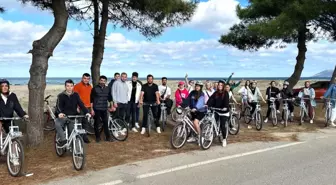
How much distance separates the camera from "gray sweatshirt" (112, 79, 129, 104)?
441 inches

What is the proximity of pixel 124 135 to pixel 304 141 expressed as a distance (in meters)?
4.98

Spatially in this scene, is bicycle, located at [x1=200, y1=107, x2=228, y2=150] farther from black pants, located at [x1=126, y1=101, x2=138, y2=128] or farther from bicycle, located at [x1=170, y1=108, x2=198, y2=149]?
black pants, located at [x1=126, y1=101, x2=138, y2=128]

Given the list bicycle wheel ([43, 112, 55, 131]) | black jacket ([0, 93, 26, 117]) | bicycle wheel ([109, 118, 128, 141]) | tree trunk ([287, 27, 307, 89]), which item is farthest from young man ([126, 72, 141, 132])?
tree trunk ([287, 27, 307, 89])

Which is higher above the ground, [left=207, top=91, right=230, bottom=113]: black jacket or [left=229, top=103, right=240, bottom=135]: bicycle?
[left=207, top=91, right=230, bottom=113]: black jacket

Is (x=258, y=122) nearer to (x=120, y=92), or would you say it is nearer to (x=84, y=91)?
(x=120, y=92)

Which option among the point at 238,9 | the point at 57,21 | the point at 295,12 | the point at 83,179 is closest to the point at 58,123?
the point at 83,179

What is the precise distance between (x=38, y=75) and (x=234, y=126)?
20.2ft

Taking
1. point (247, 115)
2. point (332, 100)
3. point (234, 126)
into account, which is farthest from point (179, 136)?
point (332, 100)

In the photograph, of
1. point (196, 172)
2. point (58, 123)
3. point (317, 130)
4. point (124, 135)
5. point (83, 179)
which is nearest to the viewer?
point (83, 179)

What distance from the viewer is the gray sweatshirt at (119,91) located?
11.2 meters

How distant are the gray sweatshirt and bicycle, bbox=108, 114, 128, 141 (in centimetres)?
100

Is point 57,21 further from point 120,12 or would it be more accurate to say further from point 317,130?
point 317,130

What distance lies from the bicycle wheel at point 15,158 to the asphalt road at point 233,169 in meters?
0.94

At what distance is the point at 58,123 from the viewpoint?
26.8ft
